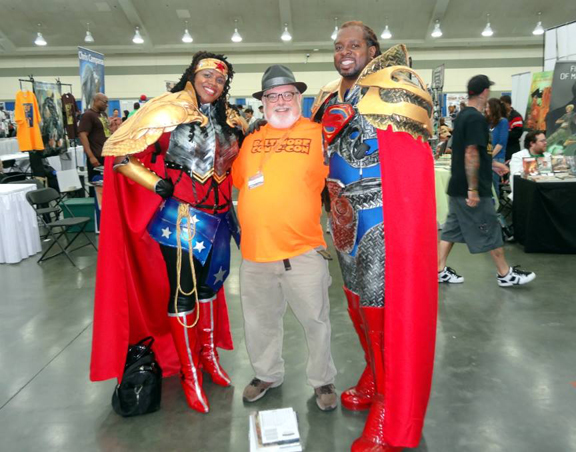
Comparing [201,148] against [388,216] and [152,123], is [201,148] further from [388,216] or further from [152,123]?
[388,216]

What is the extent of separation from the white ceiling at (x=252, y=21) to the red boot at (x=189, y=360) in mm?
11619

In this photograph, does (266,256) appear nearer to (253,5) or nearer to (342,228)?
(342,228)

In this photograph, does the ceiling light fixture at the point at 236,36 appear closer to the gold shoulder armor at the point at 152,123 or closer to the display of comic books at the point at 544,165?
the display of comic books at the point at 544,165

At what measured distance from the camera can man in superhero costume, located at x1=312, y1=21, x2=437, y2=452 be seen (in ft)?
5.44

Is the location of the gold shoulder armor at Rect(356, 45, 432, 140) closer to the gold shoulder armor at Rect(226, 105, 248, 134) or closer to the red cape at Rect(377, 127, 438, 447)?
the red cape at Rect(377, 127, 438, 447)

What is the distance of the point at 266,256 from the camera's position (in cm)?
201

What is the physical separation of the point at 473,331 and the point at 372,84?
2067 mm

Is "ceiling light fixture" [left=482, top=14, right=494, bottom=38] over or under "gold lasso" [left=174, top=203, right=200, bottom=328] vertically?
over

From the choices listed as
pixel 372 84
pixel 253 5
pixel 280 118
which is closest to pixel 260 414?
pixel 280 118

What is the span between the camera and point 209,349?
2434 mm

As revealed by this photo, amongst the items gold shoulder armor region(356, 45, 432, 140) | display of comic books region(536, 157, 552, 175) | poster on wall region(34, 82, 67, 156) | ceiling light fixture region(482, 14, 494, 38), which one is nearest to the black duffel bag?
gold shoulder armor region(356, 45, 432, 140)

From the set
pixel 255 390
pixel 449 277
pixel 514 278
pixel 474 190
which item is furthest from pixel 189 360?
pixel 514 278

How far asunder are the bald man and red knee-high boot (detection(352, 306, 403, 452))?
4.93m

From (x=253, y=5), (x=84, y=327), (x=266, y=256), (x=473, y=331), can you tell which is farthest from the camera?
(x=253, y=5)
